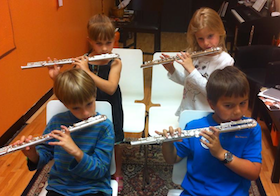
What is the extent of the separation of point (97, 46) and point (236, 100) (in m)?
0.83

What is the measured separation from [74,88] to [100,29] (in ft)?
1.64

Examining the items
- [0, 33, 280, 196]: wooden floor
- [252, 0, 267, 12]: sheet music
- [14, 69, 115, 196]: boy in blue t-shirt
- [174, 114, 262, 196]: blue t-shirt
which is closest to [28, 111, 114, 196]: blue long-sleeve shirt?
[14, 69, 115, 196]: boy in blue t-shirt

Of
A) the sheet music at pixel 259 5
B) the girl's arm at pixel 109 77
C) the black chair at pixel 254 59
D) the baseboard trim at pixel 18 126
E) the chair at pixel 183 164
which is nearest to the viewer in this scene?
the chair at pixel 183 164

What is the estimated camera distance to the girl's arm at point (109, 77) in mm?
1404

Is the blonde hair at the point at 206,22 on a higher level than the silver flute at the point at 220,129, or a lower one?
higher

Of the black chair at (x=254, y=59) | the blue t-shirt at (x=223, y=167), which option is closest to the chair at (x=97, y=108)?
the blue t-shirt at (x=223, y=167)

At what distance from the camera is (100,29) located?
4.88 feet

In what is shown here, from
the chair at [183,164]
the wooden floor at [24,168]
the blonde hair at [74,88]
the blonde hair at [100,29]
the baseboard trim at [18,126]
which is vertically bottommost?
the wooden floor at [24,168]

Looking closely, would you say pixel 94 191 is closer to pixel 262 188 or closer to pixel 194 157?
pixel 194 157

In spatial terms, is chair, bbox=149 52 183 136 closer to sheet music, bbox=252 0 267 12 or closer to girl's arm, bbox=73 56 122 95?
girl's arm, bbox=73 56 122 95

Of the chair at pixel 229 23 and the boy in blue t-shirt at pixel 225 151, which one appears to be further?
the chair at pixel 229 23

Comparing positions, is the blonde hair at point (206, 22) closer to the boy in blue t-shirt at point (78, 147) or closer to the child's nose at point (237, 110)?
the child's nose at point (237, 110)

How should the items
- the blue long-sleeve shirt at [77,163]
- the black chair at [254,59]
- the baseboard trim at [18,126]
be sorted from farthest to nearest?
1. the black chair at [254,59]
2. the baseboard trim at [18,126]
3. the blue long-sleeve shirt at [77,163]

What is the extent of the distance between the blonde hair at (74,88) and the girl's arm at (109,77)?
0.77ft
